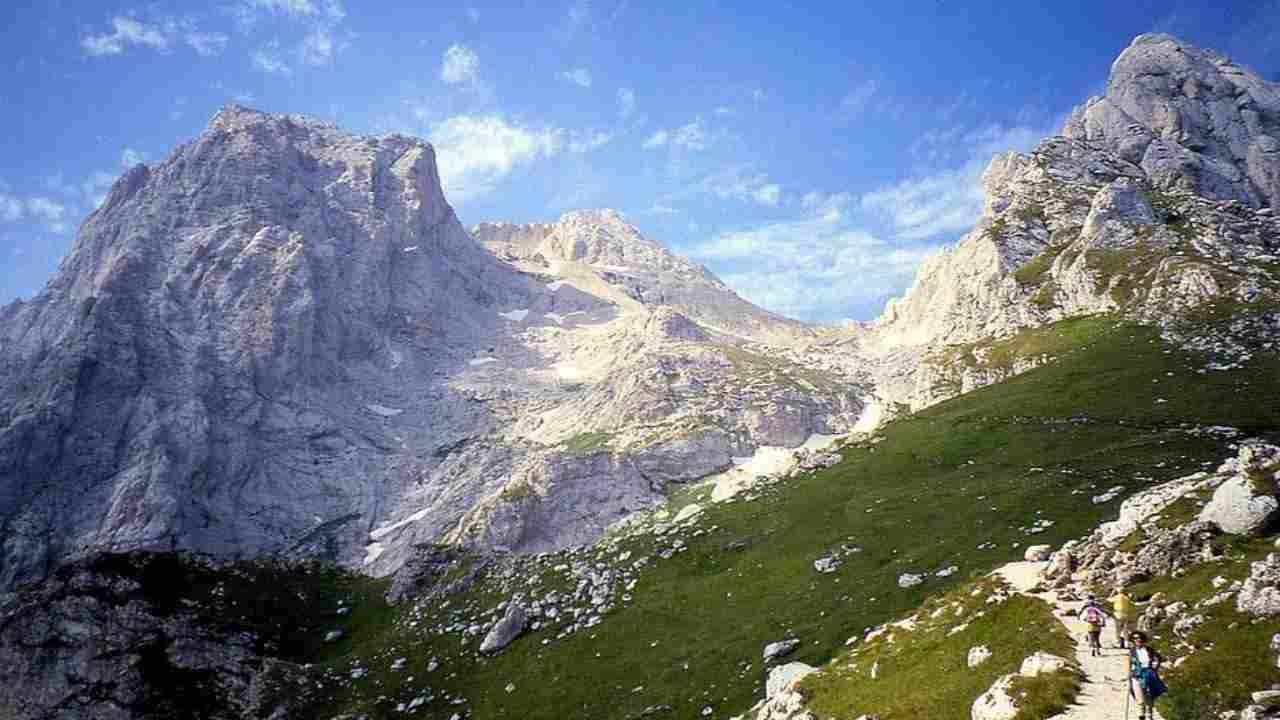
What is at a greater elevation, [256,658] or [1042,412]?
[1042,412]

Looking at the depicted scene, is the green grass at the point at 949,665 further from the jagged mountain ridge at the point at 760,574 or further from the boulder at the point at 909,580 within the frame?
the boulder at the point at 909,580

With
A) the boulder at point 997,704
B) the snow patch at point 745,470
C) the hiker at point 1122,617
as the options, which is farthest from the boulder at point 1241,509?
the snow patch at point 745,470

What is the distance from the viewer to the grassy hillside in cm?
6425

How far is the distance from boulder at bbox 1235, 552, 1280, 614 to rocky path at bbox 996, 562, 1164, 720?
4380 millimetres

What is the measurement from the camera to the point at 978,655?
106 ft

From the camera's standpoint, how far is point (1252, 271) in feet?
441

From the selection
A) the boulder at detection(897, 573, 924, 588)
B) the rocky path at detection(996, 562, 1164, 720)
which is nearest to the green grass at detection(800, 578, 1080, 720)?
the rocky path at detection(996, 562, 1164, 720)

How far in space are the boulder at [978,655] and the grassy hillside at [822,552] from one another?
954 inches

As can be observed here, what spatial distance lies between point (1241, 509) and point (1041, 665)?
14.0 meters

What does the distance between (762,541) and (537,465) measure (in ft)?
305

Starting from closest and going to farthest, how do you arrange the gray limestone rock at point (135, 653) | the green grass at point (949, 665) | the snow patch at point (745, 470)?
the green grass at point (949, 665), the gray limestone rock at point (135, 653), the snow patch at point (745, 470)

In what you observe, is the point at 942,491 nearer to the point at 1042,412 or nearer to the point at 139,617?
the point at 1042,412

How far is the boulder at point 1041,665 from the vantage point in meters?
27.2

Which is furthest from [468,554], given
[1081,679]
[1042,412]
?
[1081,679]
